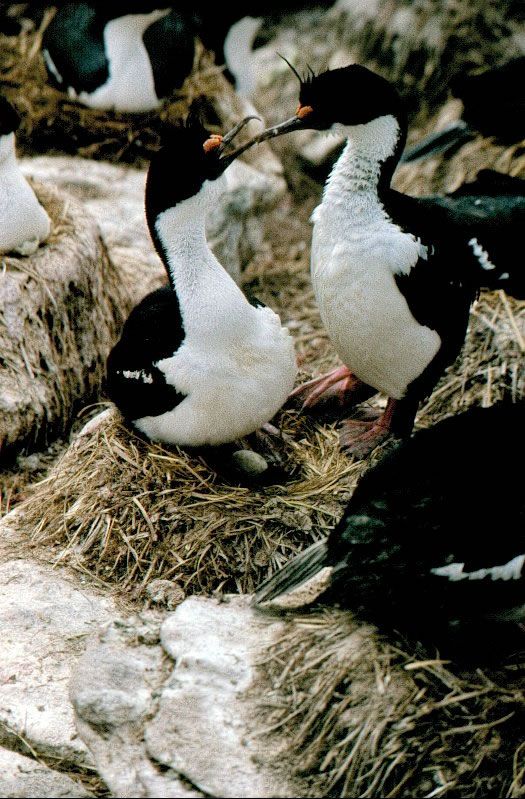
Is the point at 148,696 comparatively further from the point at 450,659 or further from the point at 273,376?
the point at 273,376

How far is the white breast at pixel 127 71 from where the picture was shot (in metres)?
5.93

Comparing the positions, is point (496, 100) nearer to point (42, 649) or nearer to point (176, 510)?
point (176, 510)

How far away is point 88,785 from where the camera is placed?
2.98 meters

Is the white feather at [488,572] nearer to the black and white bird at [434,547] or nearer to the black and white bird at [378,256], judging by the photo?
the black and white bird at [434,547]

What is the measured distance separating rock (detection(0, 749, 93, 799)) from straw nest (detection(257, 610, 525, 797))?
0.54m

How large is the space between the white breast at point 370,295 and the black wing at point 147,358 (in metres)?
0.59

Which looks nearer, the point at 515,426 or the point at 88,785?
the point at 88,785

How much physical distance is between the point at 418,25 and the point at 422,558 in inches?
192

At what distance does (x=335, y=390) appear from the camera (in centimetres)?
452

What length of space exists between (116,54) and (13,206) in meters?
2.05

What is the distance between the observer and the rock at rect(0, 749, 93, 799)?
2.75 m

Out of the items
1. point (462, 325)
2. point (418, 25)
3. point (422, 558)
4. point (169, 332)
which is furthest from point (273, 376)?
point (418, 25)

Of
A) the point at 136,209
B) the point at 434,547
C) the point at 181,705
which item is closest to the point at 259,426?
the point at 434,547

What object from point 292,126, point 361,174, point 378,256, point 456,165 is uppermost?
point 292,126
